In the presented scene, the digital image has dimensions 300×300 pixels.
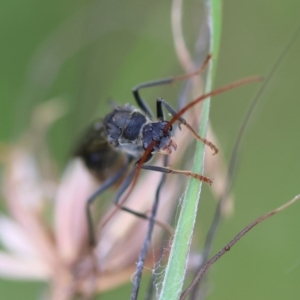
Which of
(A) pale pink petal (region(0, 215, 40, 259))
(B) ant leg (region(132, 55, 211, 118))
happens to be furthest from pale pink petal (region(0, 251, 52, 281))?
(B) ant leg (region(132, 55, 211, 118))

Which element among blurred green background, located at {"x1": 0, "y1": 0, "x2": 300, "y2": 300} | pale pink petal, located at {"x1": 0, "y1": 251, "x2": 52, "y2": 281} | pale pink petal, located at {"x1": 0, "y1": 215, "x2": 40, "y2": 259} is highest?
blurred green background, located at {"x1": 0, "y1": 0, "x2": 300, "y2": 300}

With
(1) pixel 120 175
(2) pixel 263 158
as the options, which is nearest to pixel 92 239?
(1) pixel 120 175

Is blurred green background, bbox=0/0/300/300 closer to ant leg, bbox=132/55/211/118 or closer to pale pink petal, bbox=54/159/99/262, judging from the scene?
ant leg, bbox=132/55/211/118

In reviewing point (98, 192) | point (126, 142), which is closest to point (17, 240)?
point (98, 192)

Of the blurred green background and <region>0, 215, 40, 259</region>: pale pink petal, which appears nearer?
<region>0, 215, 40, 259</region>: pale pink petal

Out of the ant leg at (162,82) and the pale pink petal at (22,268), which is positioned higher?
the ant leg at (162,82)

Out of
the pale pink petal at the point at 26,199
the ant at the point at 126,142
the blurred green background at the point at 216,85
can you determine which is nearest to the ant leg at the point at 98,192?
the ant at the point at 126,142

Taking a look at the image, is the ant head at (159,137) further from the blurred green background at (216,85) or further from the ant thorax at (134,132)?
the blurred green background at (216,85)

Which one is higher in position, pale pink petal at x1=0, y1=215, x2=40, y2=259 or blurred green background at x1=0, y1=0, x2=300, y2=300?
blurred green background at x1=0, y1=0, x2=300, y2=300

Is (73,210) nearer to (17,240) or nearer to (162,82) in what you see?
(17,240)
